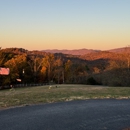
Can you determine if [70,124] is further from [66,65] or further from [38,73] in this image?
[66,65]

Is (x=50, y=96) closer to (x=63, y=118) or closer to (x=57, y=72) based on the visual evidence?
(x=63, y=118)

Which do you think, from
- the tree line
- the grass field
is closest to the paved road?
the grass field

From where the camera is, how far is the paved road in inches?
318

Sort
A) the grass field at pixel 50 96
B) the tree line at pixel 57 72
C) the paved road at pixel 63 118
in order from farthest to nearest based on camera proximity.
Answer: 1. the tree line at pixel 57 72
2. the grass field at pixel 50 96
3. the paved road at pixel 63 118

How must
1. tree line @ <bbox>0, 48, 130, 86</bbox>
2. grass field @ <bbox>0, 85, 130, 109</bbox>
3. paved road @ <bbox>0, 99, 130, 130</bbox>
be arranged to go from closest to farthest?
paved road @ <bbox>0, 99, 130, 130</bbox> → grass field @ <bbox>0, 85, 130, 109</bbox> → tree line @ <bbox>0, 48, 130, 86</bbox>

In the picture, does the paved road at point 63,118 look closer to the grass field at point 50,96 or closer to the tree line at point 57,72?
the grass field at point 50,96

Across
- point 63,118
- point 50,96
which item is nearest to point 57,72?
point 50,96

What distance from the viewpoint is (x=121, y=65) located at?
4634 centimetres

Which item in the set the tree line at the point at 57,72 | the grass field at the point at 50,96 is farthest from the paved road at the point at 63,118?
the tree line at the point at 57,72

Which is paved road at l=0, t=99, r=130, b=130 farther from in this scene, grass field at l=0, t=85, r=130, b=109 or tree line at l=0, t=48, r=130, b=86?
tree line at l=0, t=48, r=130, b=86

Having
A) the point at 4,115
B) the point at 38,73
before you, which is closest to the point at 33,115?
the point at 4,115

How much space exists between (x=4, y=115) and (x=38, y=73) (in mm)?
61260

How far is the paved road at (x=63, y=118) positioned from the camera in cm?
809

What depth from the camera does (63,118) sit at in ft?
31.1
